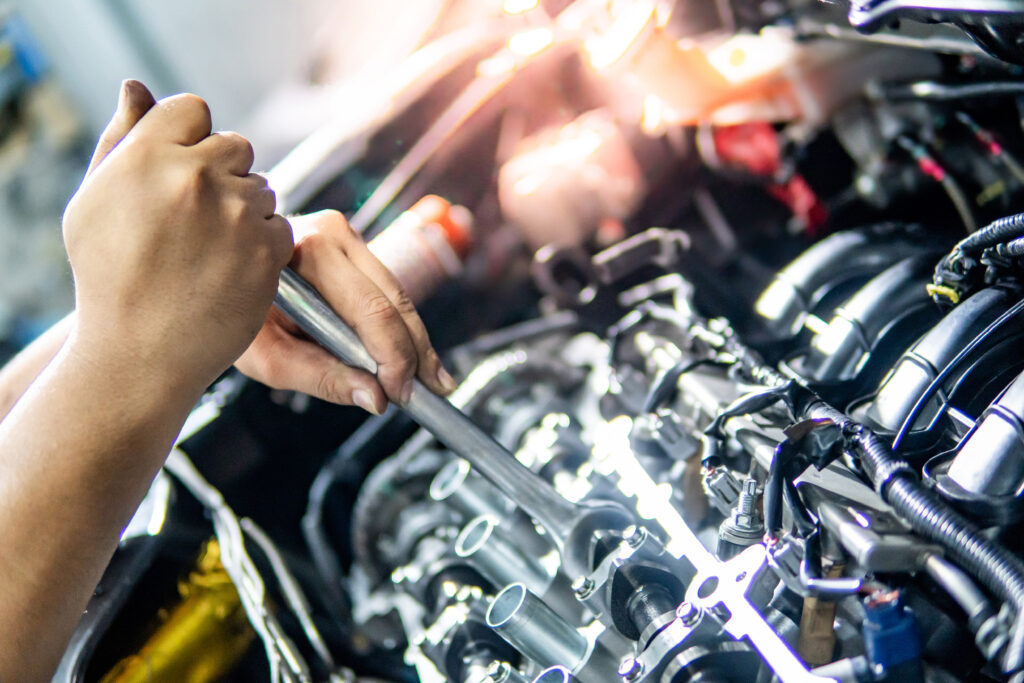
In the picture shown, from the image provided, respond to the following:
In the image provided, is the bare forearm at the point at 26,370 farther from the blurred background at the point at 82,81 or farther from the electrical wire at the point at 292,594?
the blurred background at the point at 82,81

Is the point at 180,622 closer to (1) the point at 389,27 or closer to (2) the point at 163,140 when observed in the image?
(2) the point at 163,140

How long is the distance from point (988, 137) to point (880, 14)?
51 centimetres

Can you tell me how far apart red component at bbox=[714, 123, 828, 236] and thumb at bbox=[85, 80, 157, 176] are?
3.38 feet

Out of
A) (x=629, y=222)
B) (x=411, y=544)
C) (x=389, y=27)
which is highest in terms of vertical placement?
(x=389, y=27)

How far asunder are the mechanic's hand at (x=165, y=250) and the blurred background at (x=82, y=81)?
12.6 ft

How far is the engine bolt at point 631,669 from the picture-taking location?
2.42ft

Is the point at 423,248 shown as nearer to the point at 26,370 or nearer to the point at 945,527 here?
the point at 26,370

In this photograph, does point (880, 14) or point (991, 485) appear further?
point (880, 14)

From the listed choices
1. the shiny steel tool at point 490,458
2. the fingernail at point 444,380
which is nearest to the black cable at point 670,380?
the shiny steel tool at point 490,458

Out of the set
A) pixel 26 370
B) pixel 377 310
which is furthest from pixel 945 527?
pixel 26 370

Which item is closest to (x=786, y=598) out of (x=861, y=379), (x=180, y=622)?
(x=861, y=379)

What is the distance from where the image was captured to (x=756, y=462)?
0.82 m

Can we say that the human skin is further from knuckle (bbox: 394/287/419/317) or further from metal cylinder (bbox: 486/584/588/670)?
metal cylinder (bbox: 486/584/588/670)

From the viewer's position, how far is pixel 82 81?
5254 mm
